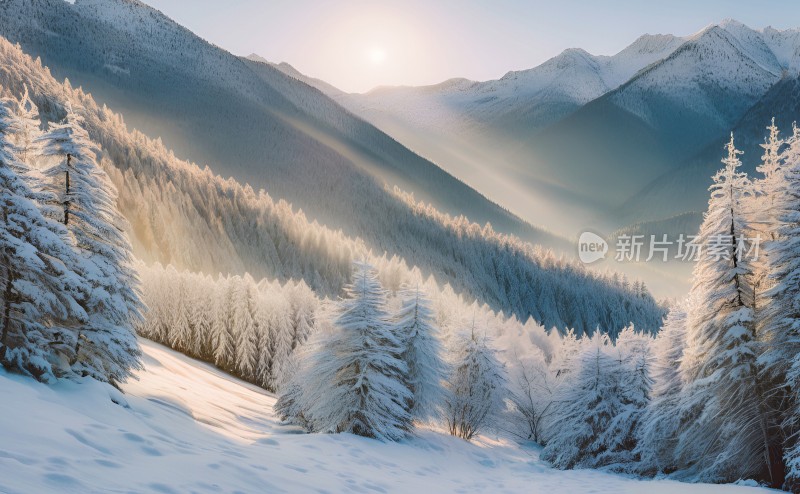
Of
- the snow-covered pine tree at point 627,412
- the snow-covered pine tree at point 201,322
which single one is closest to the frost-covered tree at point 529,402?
the snow-covered pine tree at point 627,412

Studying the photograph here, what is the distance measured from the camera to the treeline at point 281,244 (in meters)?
114

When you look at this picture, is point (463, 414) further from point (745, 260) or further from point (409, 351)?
point (745, 260)

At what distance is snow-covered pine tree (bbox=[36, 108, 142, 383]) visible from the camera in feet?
56.7

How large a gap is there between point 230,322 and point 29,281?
5247 centimetres

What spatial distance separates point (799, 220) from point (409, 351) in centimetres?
1785

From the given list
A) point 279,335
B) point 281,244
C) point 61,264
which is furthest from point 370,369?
point 281,244

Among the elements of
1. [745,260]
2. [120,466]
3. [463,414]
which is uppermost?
[745,260]

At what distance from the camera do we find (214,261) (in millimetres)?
115500

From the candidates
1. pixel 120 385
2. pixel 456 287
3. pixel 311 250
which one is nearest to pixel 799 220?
pixel 120 385

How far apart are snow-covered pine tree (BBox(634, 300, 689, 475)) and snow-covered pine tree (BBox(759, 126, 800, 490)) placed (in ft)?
13.6

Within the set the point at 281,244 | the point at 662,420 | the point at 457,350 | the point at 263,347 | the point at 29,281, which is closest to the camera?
the point at 29,281

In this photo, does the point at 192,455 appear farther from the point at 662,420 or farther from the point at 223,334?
the point at 223,334

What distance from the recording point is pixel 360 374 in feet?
82.3

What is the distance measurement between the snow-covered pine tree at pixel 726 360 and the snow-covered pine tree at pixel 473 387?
15146mm
